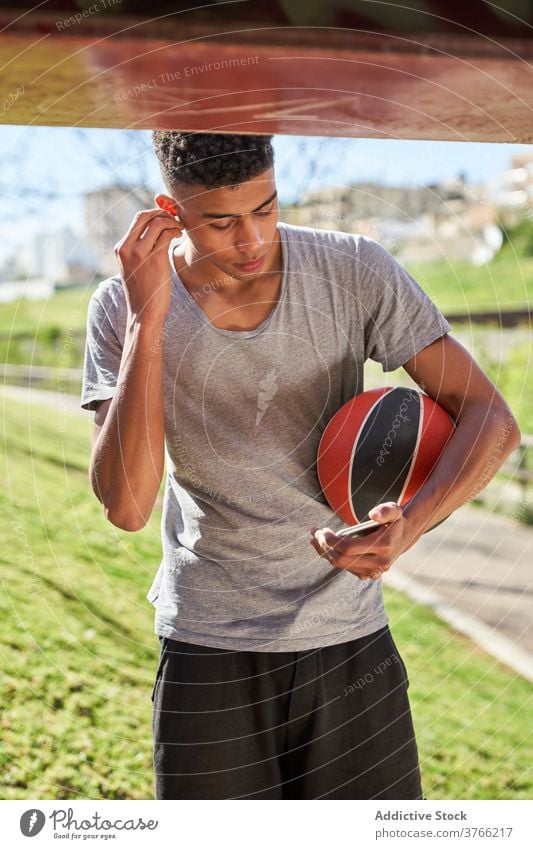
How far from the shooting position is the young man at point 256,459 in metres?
2.52

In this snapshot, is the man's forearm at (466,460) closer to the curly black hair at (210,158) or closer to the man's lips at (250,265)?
the man's lips at (250,265)

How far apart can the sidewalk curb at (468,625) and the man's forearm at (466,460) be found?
396 centimetres

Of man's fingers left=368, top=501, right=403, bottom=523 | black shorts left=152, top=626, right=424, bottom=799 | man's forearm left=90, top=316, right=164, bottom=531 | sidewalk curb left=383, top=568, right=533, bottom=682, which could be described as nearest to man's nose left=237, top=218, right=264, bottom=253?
man's forearm left=90, top=316, right=164, bottom=531

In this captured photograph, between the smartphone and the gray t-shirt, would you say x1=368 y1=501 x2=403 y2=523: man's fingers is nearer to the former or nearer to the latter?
the smartphone

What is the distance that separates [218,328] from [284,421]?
28 centimetres

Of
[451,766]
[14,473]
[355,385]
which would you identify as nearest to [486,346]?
[14,473]

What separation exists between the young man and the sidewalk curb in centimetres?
398

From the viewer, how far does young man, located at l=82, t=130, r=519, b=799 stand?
2.52m

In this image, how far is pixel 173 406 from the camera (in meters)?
2.68

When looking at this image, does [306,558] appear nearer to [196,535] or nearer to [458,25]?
[196,535]

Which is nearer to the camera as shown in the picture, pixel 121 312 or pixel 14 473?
pixel 121 312

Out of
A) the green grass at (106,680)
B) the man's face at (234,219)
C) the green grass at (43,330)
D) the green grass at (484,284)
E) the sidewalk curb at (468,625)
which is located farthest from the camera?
the green grass at (484,284)

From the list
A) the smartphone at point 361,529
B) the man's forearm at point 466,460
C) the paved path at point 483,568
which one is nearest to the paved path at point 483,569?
the paved path at point 483,568

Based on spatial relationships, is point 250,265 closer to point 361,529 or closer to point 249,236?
point 249,236
